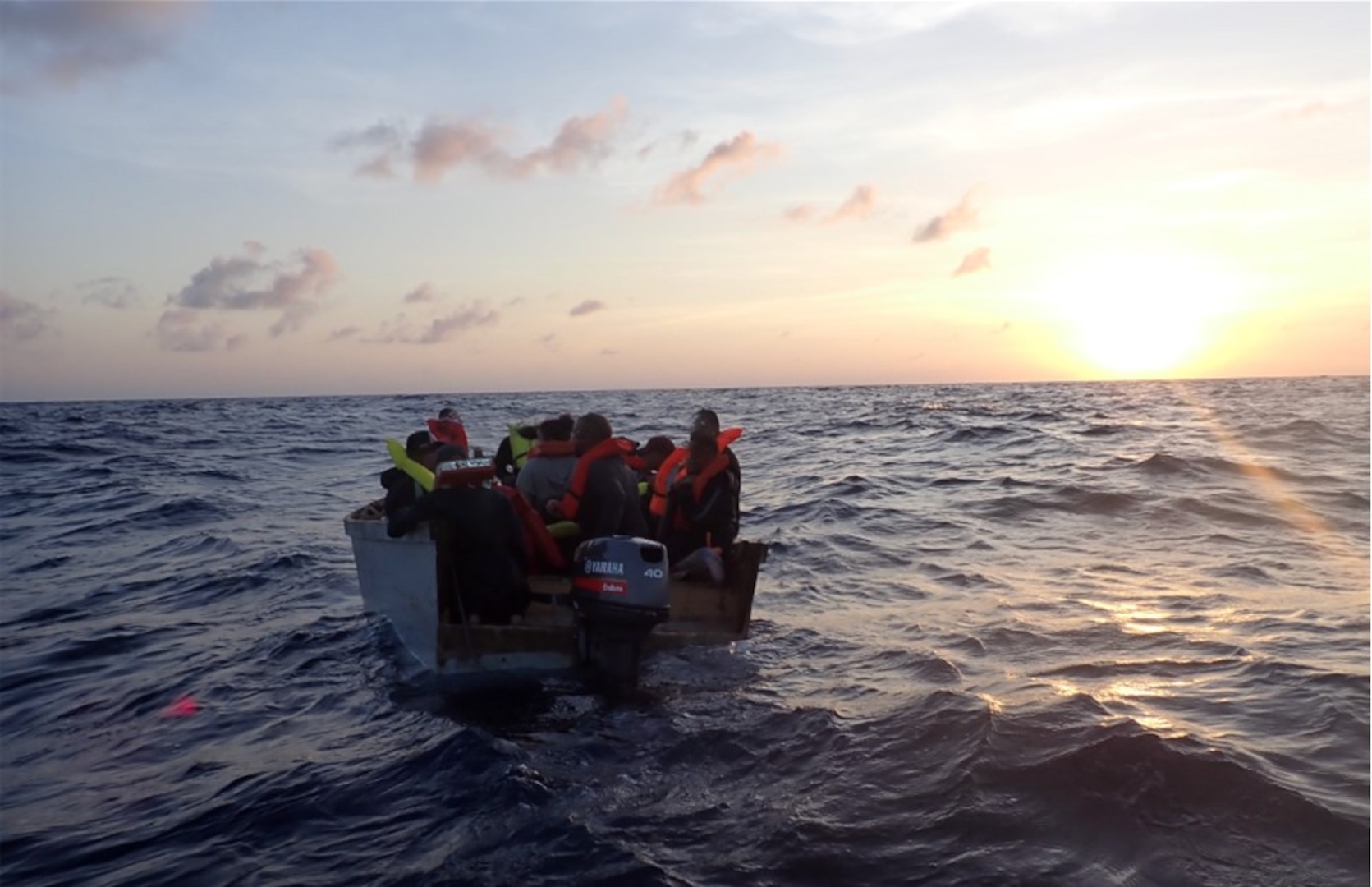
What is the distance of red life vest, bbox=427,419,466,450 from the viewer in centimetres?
956

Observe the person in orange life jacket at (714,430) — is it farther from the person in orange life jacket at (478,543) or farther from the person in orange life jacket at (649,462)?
the person in orange life jacket at (478,543)

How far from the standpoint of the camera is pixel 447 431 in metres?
9.63

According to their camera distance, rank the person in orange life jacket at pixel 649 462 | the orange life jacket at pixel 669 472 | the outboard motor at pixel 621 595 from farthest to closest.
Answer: the person in orange life jacket at pixel 649 462 → the orange life jacket at pixel 669 472 → the outboard motor at pixel 621 595

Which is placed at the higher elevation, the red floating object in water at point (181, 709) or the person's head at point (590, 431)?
the person's head at point (590, 431)

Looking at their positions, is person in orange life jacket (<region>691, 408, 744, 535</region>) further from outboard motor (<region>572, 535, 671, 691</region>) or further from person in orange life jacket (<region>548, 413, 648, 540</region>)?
outboard motor (<region>572, 535, 671, 691</region>)

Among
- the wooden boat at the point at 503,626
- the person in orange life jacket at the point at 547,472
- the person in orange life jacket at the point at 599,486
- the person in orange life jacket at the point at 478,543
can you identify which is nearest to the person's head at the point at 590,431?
the person in orange life jacket at the point at 599,486

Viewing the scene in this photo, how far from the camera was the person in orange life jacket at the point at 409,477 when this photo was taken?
327 inches

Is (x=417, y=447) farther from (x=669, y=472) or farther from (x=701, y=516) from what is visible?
(x=701, y=516)

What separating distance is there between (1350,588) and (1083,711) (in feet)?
17.1

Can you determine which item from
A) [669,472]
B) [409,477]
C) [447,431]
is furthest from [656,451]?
[409,477]

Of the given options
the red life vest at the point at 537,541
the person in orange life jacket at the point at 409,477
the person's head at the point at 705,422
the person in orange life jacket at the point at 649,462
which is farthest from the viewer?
the person in orange life jacket at the point at 649,462

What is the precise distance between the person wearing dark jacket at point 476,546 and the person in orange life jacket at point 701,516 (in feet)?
5.21

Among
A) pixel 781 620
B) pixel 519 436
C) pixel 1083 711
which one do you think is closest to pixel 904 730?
pixel 1083 711

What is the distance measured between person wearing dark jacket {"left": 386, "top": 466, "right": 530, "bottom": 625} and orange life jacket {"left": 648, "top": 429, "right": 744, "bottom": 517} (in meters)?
1.75
